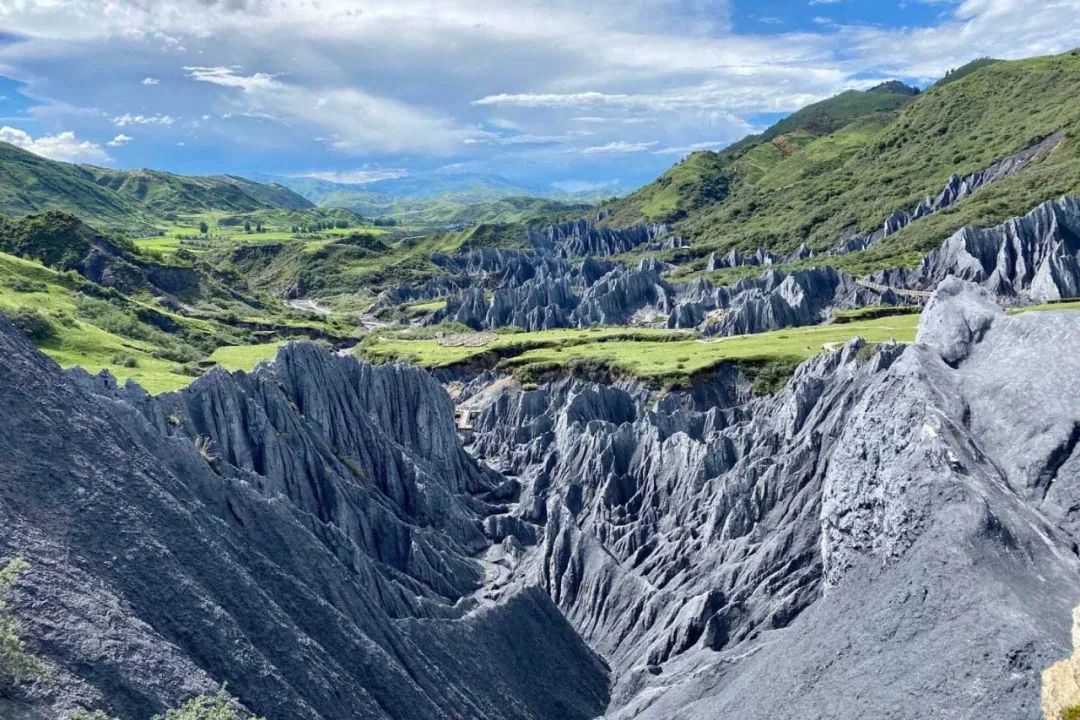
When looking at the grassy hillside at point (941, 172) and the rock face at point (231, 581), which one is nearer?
the rock face at point (231, 581)

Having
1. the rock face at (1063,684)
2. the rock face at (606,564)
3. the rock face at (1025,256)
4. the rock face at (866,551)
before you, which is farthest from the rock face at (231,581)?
the rock face at (1025,256)

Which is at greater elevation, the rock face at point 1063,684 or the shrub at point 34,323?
the shrub at point 34,323

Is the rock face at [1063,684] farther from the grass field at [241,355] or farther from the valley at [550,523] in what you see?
the grass field at [241,355]

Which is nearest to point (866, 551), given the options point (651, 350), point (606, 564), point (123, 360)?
point (606, 564)

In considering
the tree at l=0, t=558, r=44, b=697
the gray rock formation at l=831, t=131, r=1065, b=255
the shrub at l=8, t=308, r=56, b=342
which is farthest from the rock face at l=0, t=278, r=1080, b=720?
the gray rock formation at l=831, t=131, r=1065, b=255

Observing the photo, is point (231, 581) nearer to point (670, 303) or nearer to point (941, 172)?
point (670, 303)
